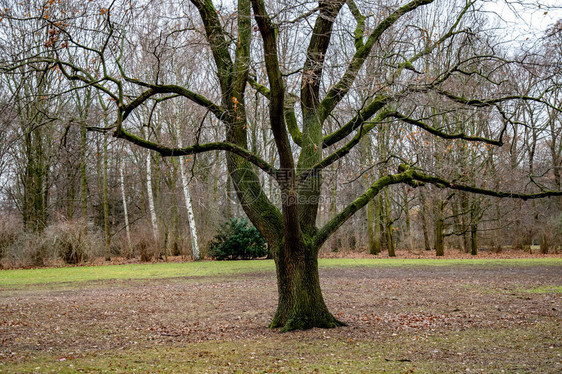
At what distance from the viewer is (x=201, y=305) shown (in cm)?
984

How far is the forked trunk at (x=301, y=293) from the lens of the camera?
279 inches

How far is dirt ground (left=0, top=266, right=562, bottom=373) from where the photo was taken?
579cm

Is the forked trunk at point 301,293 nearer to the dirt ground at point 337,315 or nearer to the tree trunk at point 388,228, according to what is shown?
the dirt ground at point 337,315

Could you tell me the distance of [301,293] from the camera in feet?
23.3

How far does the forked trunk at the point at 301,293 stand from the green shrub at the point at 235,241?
15.5 metres

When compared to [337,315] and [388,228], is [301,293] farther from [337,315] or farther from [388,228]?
[388,228]

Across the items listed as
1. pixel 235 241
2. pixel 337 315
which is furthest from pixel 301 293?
pixel 235 241

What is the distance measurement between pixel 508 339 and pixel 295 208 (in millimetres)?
3426

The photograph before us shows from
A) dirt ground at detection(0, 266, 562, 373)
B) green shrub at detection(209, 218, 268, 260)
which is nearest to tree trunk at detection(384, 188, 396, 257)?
green shrub at detection(209, 218, 268, 260)

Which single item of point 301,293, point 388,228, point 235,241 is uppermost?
point 388,228

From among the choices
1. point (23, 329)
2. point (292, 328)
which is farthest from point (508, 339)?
point (23, 329)

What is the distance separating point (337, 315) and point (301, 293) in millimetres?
1603

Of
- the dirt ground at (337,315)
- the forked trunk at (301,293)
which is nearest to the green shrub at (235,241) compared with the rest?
the dirt ground at (337,315)

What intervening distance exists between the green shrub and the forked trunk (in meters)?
15.5
